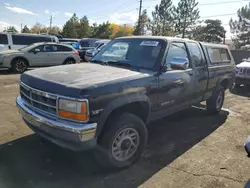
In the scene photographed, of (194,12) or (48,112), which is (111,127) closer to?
(48,112)

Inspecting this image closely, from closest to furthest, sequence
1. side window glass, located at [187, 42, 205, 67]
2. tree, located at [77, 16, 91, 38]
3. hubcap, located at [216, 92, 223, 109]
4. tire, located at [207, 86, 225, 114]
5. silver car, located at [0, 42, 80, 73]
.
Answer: side window glass, located at [187, 42, 205, 67], tire, located at [207, 86, 225, 114], hubcap, located at [216, 92, 223, 109], silver car, located at [0, 42, 80, 73], tree, located at [77, 16, 91, 38]

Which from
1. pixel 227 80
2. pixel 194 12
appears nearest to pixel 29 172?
pixel 227 80

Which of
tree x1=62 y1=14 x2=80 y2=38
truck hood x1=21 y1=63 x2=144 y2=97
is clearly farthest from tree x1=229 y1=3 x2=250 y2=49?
truck hood x1=21 y1=63 x2=144 y2=97

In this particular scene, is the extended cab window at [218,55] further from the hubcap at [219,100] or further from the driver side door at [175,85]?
the driver side door at [175,85]

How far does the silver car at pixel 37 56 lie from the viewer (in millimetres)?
12562

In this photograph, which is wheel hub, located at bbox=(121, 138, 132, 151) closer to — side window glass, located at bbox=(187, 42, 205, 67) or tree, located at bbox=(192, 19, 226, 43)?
side window glass, located at bbox=(187, 42, 205, 67)

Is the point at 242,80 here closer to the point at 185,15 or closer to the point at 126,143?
the point at 126,143

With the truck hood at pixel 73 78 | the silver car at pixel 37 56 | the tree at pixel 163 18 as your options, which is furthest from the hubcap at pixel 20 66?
the tree at pixel 163 18

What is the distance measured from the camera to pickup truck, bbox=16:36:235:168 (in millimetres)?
3250

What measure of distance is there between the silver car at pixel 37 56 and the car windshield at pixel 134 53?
8815mm

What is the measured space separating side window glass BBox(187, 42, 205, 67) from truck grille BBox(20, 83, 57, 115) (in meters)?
3.07

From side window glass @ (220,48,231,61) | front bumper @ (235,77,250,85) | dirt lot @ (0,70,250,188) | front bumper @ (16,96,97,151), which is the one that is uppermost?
side window glass @ (220,48,231,61)

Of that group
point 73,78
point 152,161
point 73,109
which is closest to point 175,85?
point 152,161

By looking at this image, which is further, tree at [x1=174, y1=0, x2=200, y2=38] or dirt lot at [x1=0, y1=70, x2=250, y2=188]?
tree at [x1=174, y1=0, x2=200, y2=38]
